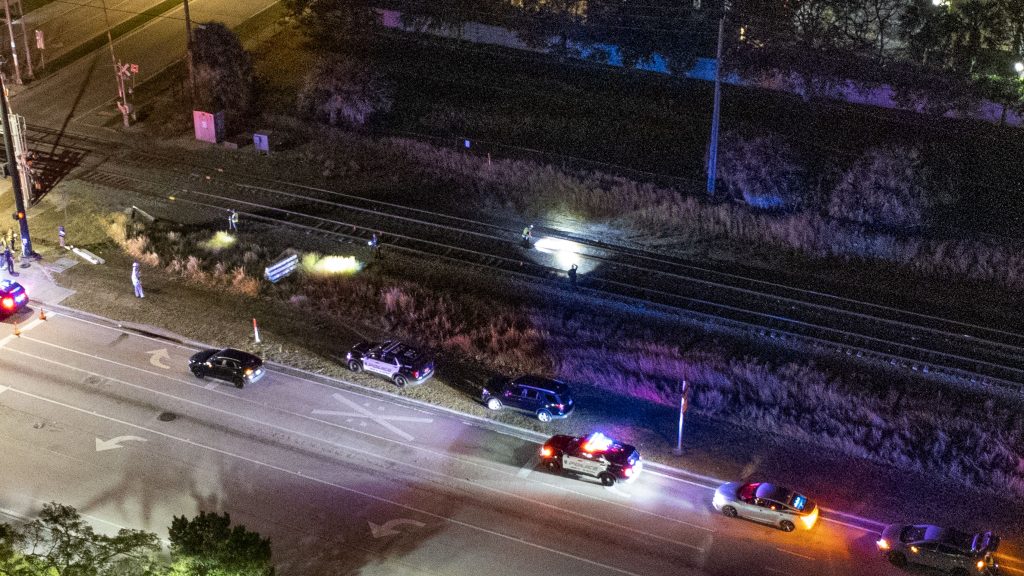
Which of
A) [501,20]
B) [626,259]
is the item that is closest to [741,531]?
[626,259]

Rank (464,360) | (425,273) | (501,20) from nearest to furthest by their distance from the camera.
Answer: (464,360) < (425,273) < (501,20)

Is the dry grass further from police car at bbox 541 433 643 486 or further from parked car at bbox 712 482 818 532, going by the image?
police car at bbox 541 433 643 486

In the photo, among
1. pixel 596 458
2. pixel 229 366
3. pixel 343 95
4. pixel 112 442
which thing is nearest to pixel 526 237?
pixel 229 366

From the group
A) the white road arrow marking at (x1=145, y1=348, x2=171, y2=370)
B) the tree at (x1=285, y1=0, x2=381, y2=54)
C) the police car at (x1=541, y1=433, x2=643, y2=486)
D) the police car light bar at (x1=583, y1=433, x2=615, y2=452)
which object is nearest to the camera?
the police car at (x1=541, y1=433, x2=643, y2=486)

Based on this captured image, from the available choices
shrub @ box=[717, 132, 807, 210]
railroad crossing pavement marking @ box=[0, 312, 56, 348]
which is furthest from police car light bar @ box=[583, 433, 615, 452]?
railroad crossing pavement marking @ box=[0, 312, 56, 348]

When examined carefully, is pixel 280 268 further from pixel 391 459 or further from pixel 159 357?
pixel 391 459

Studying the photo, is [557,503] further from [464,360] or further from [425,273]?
[425,273]

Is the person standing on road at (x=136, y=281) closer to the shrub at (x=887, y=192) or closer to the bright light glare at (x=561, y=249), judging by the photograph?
the bright light glare at (x=561, y=249)
